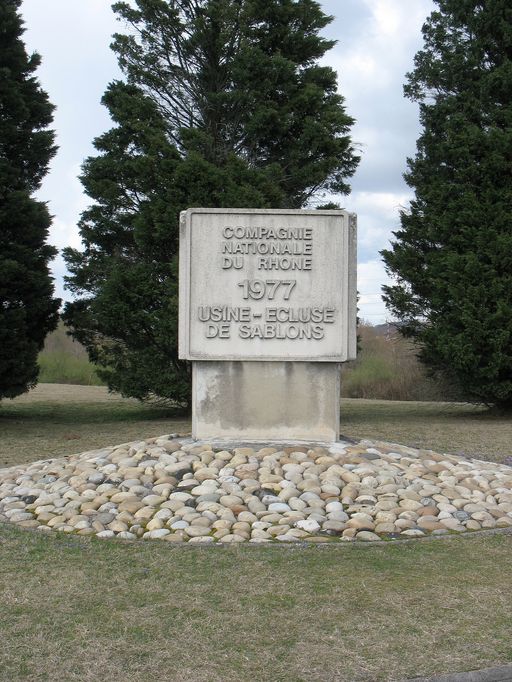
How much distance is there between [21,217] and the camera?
13625mm

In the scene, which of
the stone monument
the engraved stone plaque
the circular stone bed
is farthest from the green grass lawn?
the engraved stone plaque

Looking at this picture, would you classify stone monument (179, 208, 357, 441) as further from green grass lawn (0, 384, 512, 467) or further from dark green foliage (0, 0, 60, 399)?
dark green foliage (0, 0, 60, 399)

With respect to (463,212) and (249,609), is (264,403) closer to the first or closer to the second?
(249,609)

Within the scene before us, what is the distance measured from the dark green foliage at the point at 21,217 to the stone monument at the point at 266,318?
18.2ft

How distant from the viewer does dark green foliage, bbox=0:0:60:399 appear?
13406 millimetres

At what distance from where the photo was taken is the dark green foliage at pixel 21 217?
13.4 metres

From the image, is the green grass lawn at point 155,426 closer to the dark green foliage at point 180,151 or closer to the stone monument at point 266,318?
the dark green foliage at point 180,151

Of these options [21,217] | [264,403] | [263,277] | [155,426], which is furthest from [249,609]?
[21,217]

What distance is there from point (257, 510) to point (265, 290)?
3008 mm

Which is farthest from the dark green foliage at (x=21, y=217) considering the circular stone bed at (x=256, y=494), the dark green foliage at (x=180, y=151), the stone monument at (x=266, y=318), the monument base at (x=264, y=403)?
the monument base at (x=264, y=403)

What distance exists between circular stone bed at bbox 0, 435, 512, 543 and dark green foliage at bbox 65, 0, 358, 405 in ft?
21.0

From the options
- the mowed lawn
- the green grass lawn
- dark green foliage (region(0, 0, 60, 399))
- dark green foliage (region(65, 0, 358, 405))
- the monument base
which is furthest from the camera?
dark green foliage (region(65, 0, 358, 405))

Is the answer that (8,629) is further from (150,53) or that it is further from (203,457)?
(150,53)

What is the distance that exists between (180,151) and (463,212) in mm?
5908
